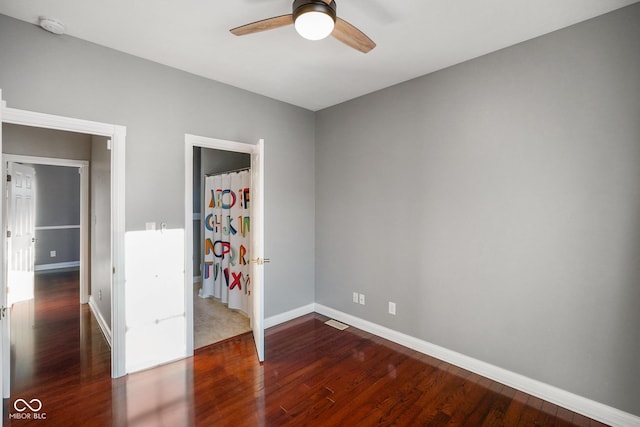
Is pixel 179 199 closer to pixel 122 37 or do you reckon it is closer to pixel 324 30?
pixel 122 37

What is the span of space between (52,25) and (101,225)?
2.30 meters

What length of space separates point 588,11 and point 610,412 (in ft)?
8.78

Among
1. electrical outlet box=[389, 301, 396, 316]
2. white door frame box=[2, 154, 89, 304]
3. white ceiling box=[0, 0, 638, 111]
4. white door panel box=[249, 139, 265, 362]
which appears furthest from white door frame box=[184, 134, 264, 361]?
white door frame box=[2, 154, 89, 304]

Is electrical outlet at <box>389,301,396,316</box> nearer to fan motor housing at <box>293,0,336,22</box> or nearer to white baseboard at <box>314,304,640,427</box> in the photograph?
white baseboard at <box>314,304,640,427</box>

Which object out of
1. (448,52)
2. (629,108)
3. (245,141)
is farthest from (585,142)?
(245,141)

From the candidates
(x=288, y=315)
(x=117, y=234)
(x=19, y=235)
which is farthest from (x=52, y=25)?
(x=19, y=235)

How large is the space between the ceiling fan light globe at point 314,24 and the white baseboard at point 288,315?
3.01 metres

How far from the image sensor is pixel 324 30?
1.65 metres

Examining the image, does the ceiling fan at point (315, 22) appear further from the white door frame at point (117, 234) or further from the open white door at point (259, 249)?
the white door frame at point (117, 234)

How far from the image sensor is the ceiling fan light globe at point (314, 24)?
1583 millimetres

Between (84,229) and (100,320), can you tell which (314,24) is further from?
(84,229)

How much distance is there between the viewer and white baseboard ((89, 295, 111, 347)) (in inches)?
127

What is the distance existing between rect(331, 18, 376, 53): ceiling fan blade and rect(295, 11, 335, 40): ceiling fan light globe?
2.9 inches

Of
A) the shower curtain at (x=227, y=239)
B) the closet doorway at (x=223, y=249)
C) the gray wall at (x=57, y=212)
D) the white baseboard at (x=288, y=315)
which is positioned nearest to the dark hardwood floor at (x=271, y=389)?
the white baseboard at (x=288, y=315)
